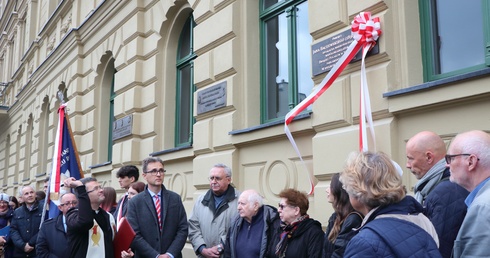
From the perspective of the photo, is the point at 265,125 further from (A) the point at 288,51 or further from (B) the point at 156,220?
(B) the point at 156,220

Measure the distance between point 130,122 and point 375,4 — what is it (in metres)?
5.57

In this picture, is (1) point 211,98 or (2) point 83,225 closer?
(2) point 83,225

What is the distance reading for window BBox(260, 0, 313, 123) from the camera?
6051mm

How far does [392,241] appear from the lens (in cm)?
205

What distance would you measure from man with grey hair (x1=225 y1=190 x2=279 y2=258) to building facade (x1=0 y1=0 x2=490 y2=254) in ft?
2.30

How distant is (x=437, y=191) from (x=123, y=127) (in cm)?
728

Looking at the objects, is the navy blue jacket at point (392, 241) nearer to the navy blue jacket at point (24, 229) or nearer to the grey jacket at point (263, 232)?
the grey jacket at point (263, 232)

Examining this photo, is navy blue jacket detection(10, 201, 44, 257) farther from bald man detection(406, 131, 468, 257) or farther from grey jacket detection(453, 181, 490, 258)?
grey jacket detection(453, 181, 490, 258)

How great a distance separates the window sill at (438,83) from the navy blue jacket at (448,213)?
4.10 ft

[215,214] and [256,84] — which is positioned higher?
[256,84]

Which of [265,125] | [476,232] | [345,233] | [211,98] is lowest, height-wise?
[345,233]

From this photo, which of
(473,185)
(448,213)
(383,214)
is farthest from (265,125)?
(383,214)

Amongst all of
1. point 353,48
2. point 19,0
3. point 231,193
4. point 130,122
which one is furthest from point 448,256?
point 19,0

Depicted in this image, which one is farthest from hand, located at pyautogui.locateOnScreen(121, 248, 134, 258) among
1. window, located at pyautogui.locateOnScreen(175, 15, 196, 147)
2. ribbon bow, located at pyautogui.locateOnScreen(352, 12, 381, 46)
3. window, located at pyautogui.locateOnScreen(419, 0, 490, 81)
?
window, located at pyautogui.locateOnScreen(175, 15, 196, 147)
